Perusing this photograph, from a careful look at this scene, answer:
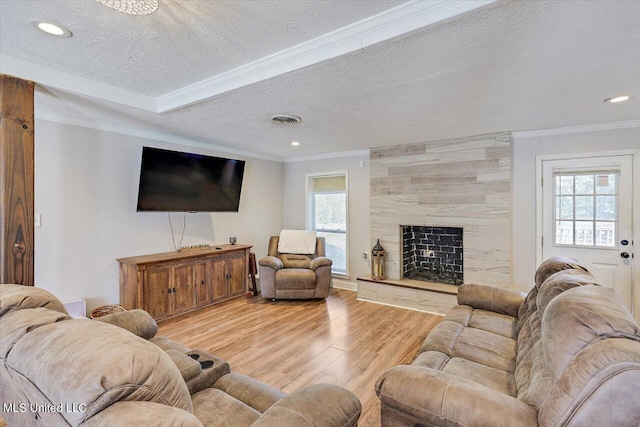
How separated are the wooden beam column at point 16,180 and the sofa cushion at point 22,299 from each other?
1082mm

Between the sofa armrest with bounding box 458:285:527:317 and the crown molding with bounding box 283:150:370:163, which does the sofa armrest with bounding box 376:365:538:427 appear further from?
the crown molding with bounding box 283:150:370:163

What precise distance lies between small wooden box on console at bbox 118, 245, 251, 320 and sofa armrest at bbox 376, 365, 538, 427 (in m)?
3.10

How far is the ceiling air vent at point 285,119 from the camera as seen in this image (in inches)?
127

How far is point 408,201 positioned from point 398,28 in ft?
10.4

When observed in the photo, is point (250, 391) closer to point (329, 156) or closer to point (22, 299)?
point (22, 299)

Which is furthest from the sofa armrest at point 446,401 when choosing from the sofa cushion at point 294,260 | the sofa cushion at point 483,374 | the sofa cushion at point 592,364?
the sofa cushion at point 294,260

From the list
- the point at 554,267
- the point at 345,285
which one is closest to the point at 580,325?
the point at 554,267

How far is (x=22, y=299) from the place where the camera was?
133cm

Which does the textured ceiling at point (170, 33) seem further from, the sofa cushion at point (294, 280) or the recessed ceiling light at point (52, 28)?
the sofa cushion at point (294, 280)

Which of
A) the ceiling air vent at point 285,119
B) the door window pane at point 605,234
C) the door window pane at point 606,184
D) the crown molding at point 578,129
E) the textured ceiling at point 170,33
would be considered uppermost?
the textured ceiling at point 170,33

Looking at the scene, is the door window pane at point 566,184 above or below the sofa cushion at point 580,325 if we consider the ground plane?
above

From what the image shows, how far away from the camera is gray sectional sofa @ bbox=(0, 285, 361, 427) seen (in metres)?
0.77

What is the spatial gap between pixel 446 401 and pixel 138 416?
1.20 meters

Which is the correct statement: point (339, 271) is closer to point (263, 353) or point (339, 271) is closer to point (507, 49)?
point (263, 353)
